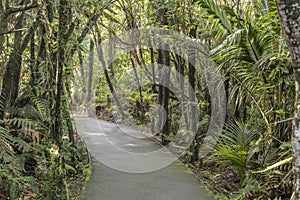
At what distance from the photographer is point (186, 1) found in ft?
25.9

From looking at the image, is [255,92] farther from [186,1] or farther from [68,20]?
[186,1]

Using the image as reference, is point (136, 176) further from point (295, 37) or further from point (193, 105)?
point (295, 37)

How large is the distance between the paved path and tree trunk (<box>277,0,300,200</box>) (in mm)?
2953

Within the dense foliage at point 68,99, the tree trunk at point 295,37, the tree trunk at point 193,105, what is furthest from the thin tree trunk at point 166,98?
the tree trunk at point 295,37

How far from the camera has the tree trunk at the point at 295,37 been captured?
2.19 m

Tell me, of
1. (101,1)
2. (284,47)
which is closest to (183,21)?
(101,1)

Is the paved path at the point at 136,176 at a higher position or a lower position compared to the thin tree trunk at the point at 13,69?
lower

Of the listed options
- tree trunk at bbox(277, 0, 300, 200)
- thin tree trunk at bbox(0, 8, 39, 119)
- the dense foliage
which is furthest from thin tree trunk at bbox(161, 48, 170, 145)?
tree trunk at bbox(277, 0, 300, 200)

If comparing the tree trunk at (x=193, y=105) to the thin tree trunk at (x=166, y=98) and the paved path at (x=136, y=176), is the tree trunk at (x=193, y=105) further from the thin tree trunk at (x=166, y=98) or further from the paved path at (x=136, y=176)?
the thin tree trunk at (x=166, y=98)

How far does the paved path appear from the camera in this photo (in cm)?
516

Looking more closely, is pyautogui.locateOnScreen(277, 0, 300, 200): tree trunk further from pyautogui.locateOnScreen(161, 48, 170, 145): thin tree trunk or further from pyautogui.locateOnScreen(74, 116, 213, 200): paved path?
pyautogui.locateOnScreen(161, 48, 170, 145): thin tree trunk

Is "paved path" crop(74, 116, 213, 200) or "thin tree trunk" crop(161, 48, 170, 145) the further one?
"thin tree trunk" crop(161, 48, 170, 145)

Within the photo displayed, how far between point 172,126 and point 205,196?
627 cm

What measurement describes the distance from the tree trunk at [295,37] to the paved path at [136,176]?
2.95 metres
